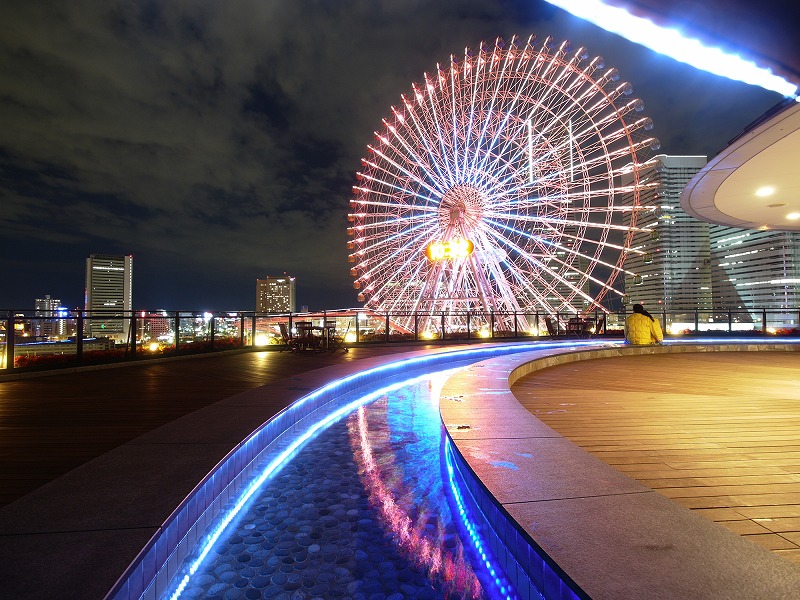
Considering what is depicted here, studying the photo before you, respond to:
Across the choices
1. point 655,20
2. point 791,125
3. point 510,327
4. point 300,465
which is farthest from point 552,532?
point 510,327

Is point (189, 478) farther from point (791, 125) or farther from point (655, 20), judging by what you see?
point (791, 125)

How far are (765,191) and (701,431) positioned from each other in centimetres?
723

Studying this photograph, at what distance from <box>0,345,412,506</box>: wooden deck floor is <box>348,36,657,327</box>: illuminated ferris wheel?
1132cm

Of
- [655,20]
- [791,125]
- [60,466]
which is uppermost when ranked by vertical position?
[791,125]

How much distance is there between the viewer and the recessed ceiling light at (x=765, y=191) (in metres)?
8.22

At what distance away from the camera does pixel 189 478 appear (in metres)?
2.46

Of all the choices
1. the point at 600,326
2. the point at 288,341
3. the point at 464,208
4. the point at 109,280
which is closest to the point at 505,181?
the point at 464,208

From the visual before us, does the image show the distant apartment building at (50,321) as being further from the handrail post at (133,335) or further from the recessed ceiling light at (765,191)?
the recessed ceiling light at (765,191)

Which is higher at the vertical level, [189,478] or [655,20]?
[655,20]

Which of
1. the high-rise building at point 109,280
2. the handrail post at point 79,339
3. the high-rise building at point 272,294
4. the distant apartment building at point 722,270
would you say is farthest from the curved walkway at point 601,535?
the high-rise building at point 272,294

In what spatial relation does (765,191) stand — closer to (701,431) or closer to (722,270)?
(701,431)

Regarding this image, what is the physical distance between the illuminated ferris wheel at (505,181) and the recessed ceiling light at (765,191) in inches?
361

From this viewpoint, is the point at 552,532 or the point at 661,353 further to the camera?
the point at 661,353

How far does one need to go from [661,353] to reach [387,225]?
1369cm
